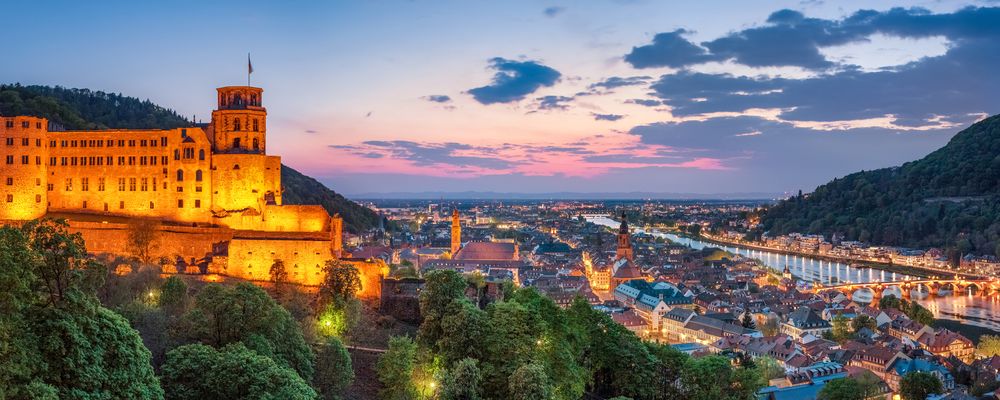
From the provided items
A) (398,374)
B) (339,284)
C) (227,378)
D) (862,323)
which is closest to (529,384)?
(398,374)

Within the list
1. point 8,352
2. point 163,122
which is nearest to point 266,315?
point 8,352

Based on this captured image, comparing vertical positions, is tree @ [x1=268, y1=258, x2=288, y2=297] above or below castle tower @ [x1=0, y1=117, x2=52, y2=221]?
below

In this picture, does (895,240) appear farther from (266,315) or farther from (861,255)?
(266,315)

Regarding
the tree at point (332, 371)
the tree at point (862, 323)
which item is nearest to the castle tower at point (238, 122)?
the tree at point (332, 371)

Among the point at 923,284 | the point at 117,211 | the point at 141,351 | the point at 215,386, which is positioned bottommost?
the point at 923,284

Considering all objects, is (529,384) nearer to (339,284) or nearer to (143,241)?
(339,284)

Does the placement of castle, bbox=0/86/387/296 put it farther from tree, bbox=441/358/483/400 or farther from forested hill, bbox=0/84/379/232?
tree, bbox=441/358/483/400

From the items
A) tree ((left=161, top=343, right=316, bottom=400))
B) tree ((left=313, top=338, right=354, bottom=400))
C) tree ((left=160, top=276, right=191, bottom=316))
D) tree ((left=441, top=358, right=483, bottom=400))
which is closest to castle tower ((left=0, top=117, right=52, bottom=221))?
tree ((left=160, top=276, right=191, bottom=316))
